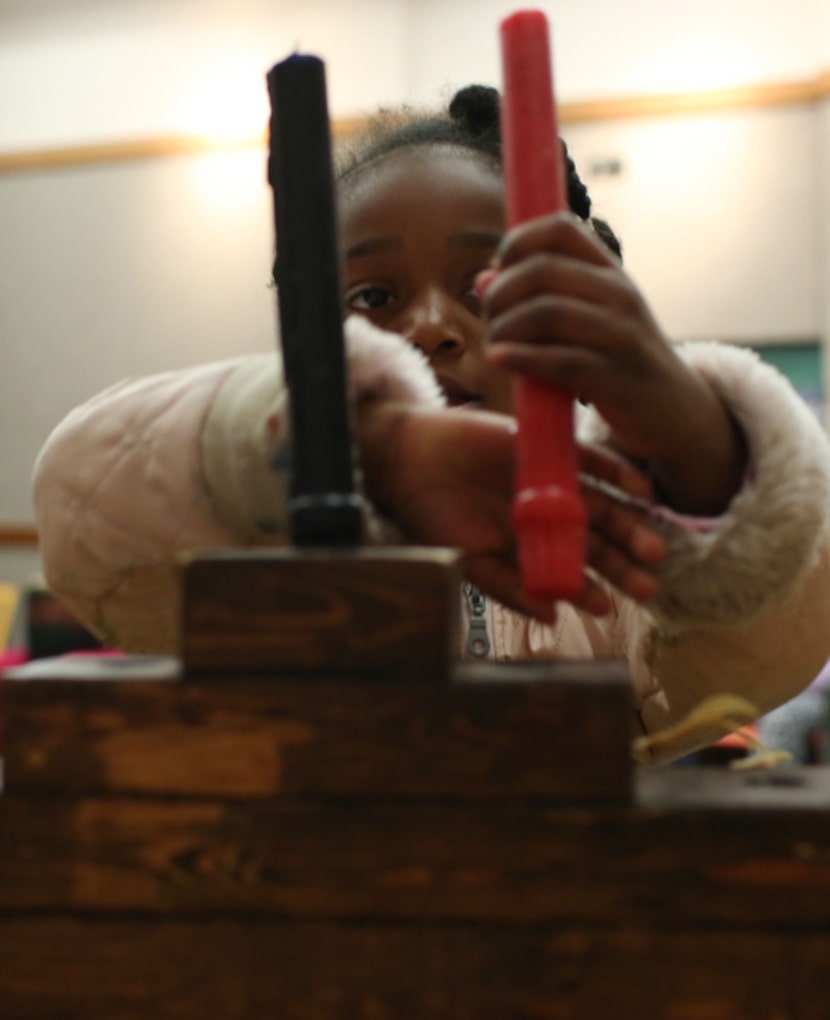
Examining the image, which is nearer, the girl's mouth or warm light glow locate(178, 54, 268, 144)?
the girl's mouth

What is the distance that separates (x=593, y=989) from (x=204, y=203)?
2.63m

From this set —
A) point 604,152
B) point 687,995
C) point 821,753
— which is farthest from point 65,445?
point 604,152

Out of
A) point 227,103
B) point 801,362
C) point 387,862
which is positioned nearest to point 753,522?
point 387,862

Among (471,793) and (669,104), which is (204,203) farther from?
(471,793)

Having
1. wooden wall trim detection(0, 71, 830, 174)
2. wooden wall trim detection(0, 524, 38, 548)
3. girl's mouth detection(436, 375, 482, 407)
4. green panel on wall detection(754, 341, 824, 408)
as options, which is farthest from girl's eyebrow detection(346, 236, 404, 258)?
wooden wall trim detection(0, 524, 38, 548)

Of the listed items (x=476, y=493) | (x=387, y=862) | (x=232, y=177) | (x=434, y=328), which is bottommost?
(x=387, y=862)

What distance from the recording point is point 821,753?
2027mm

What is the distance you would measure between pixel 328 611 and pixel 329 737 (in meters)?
0.04

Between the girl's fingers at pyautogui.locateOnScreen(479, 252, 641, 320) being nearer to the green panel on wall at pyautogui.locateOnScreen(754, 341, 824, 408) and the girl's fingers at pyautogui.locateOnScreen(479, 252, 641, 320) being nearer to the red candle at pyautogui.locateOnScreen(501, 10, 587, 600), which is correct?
the red candle at pyautogui.locateOnScreen(501, 10, 587, 600)

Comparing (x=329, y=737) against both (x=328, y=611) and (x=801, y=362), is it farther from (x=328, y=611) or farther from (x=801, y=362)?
(x=801, y=362)

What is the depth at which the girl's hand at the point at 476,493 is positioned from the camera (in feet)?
1.39

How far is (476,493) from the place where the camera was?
430 mm

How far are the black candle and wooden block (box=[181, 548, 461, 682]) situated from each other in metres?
0.02

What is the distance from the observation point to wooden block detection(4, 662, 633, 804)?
337 mm
